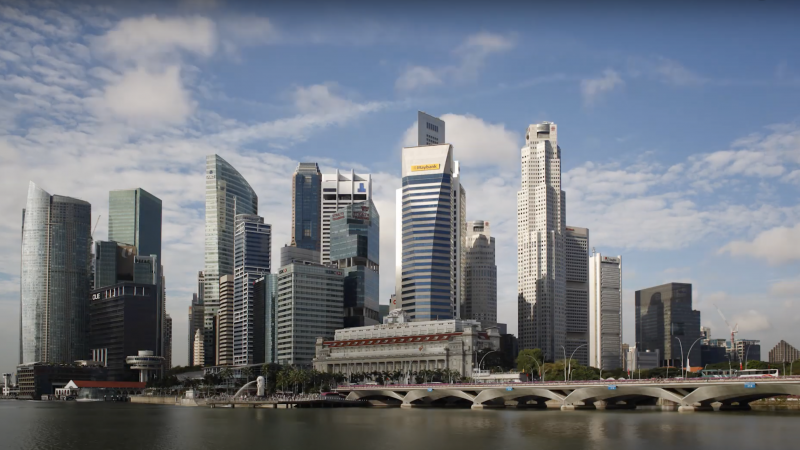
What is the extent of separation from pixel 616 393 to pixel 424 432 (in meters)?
66.7

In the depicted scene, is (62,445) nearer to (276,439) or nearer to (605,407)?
(276,439)

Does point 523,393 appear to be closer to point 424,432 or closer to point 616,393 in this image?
point 616,393

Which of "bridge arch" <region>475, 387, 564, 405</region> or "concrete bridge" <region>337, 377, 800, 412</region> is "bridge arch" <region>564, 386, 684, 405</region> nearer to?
"concrete bridge" <region>337, 377, 800, 412</region>

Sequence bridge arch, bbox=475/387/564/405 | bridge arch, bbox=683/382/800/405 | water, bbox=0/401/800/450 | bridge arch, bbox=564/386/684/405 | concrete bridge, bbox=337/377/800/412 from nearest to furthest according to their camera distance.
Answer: water, bbox=0/401/800/450
bridge arch, bbox=683/382/800/405
concrete bridge, bbox=337/377/800/412
bridge arch, bbox=564/386/684/405
bridge arch, bbox=475/387/564/405

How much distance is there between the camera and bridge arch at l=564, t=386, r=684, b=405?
16488 cm

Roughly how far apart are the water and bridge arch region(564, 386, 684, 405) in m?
8.97

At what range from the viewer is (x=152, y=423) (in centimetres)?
15050

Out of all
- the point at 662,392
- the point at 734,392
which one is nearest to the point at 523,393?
the point at 662,392

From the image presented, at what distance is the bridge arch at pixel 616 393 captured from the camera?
164875 millimetres

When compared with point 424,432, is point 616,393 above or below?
below

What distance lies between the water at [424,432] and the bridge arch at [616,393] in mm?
8968

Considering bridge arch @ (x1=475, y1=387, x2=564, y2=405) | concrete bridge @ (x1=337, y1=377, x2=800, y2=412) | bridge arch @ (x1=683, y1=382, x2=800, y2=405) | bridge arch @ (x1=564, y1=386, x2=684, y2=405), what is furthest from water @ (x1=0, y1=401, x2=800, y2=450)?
bridge arch @ (x1=475, y1=387, x2=564, y2=405)

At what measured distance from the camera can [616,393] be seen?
175 m

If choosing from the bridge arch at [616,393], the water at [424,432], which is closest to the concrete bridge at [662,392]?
the bridge arch at [616,393]
